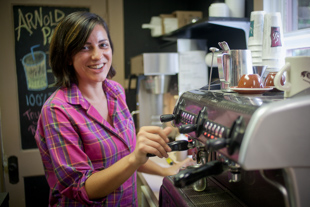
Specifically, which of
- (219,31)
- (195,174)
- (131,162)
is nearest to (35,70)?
(219,31)

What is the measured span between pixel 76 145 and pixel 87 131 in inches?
3.3

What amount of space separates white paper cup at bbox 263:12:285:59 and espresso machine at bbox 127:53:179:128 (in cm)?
123

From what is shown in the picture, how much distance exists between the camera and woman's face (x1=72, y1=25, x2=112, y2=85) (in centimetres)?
133

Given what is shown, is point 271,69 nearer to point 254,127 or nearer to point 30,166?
point 254,127

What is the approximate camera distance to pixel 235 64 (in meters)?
1.13

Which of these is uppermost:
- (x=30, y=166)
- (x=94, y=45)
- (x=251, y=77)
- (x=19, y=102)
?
(x=94, y=45)

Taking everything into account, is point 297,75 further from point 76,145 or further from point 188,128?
point 76,145

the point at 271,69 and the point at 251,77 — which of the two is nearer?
the point at 251,77

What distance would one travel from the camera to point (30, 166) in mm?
2756

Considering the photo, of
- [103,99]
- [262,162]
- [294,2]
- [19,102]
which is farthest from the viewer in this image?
[19,102]

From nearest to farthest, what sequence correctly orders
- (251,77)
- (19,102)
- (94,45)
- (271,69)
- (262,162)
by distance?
1. (262,162)
2. (251,77)
3. (271,69)
4. (94,45)
5. (19,102)

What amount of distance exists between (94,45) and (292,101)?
91 centimetres

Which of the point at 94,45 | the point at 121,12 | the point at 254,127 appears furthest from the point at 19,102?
the point at 254,127

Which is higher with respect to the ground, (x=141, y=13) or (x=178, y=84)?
(x=141, y=13)
